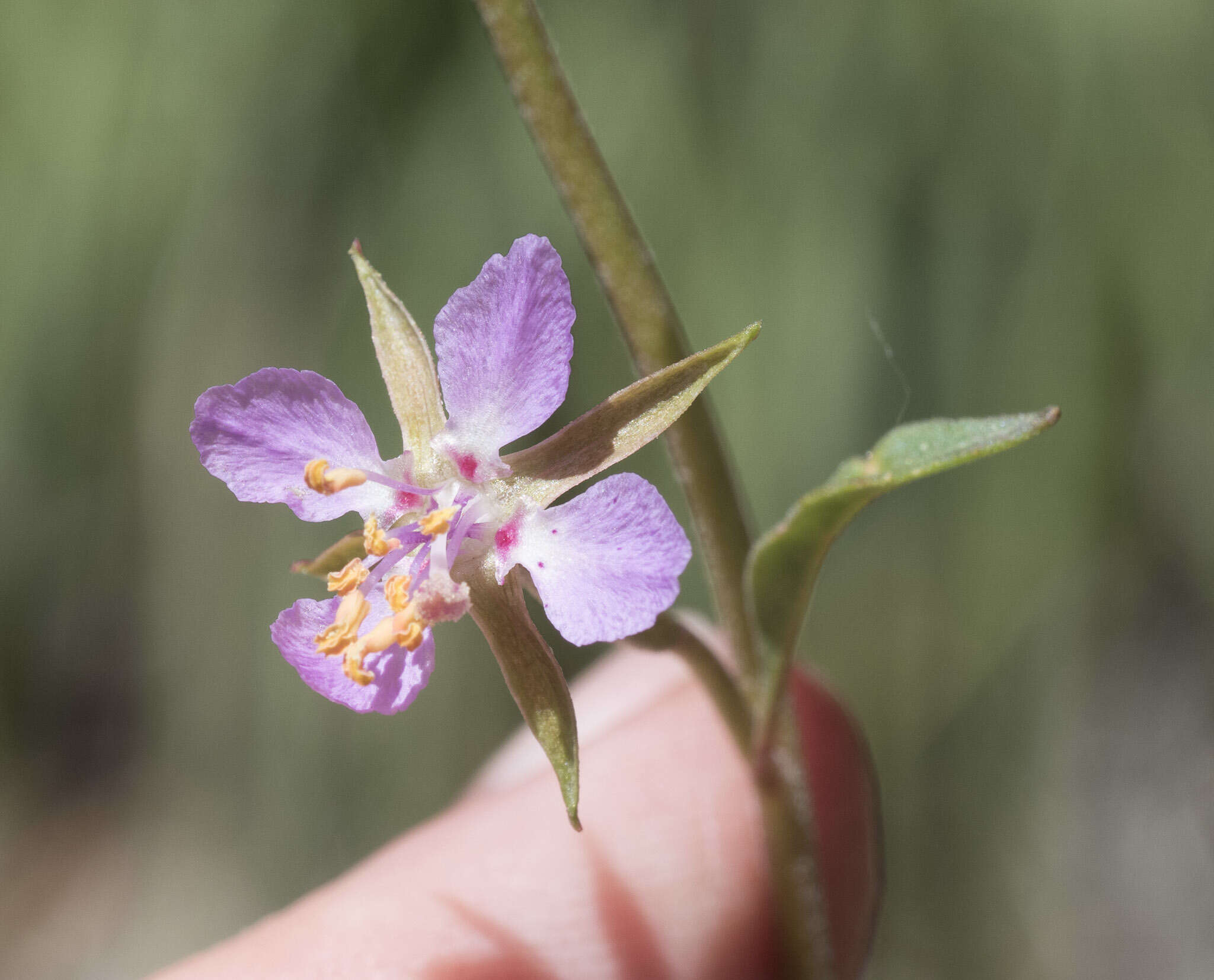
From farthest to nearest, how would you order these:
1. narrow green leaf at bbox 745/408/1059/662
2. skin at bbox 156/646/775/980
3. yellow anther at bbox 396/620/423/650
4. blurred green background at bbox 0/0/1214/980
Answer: blurred green background at bbox 0/0/1214/980, skin at bbox 156/646/775/980, narrow green leaf at bbox 745/408/1059/662, yellow anther at bbox 396/620/423/650

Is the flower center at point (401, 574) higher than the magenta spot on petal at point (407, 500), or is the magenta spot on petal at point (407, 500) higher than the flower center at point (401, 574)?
the magenta spot on petal at point (407, 500)

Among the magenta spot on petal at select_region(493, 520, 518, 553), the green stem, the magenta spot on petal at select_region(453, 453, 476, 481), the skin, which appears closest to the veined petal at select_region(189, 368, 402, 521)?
the magenta spot on petal at select_region(453, 453, 476, 481)

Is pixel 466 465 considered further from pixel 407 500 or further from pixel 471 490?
pixel 407 500

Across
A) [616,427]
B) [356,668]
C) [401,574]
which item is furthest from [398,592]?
[616,427]

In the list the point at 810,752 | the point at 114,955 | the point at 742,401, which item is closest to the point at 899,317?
the point at 742,401

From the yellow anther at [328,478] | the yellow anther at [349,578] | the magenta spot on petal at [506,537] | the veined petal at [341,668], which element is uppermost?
the yellow anther at [328,478]

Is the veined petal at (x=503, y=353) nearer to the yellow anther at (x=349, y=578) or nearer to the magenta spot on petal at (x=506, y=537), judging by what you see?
the magenta spot on petal at (x=506, y=537)

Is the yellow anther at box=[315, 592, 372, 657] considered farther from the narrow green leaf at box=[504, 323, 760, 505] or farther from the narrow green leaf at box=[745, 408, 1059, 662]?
the narrow green leaf at box=[745, 408, 1059, 662]

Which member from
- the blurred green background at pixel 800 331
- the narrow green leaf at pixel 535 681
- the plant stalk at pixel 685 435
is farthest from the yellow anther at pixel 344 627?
the blurred green background at pixel 800 331
